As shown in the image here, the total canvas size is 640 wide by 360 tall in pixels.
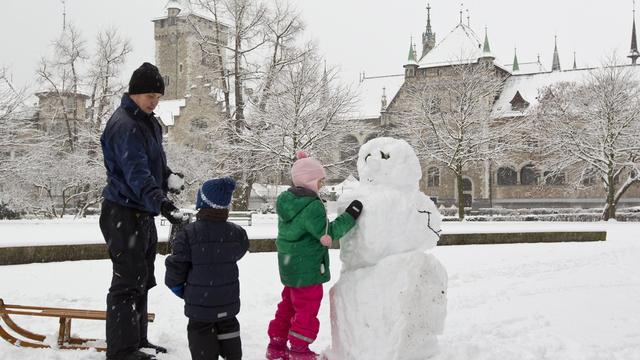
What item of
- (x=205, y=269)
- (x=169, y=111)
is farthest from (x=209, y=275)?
(x=169, y=111)

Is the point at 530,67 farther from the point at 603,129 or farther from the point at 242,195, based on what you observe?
the point at 242,195

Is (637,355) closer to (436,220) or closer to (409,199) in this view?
(436,220)

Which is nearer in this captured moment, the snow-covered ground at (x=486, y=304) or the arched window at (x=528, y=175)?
the snow-covered ground at (x=486, y=304)

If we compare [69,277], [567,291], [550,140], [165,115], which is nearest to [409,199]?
[567,291]

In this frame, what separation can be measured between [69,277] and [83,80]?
27.5 m

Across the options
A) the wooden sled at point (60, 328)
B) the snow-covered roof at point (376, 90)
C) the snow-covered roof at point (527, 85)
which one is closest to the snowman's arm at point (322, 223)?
the wooden sled at point (60, 328)

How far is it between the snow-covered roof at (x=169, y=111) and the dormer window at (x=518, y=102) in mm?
25985

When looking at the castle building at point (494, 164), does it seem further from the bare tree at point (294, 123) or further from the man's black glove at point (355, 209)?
the man's black glove at point (355, 209)

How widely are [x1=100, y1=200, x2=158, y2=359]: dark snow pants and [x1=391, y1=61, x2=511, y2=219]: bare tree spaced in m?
23.8

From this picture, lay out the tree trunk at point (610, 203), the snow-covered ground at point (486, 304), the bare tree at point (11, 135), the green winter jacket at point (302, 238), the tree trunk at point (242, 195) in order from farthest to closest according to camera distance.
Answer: the tree trunk at point (610, 203)
the tree trunk at point (242, 195)
the bare tree at point (11, 135)
the snow-covered ground at point (486, 304)
the green winter jacket at point (302, 238)

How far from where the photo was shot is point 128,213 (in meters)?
4.02

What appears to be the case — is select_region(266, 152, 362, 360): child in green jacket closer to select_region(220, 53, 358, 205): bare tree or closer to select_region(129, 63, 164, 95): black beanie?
select_region(129, 63, 164, 95): black beanie

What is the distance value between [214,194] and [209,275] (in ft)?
1.80

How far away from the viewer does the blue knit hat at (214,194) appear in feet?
13.0
